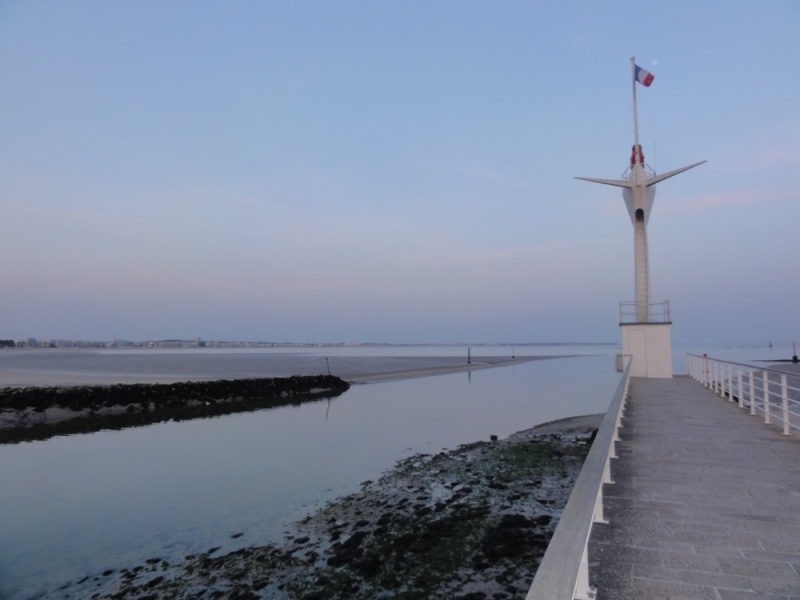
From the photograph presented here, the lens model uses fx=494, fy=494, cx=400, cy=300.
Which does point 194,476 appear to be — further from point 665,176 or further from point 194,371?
point 194,371

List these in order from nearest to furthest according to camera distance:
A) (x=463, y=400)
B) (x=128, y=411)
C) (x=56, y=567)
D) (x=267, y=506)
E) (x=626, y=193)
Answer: (x=56, y=567) → (x=267, y=506) → (x=626, y=193) → (x=128, y=411) → (x=463, y=400)

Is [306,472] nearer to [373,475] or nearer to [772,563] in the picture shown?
[373,475]

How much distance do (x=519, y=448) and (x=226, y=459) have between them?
820 centimetres

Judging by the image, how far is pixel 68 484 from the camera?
11578mm

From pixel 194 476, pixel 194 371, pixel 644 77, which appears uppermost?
pixel 644 77

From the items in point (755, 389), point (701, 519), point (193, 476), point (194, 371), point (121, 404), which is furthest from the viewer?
point (194, 371)

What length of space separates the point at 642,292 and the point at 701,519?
16.7m

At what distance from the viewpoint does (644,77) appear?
2134 cm

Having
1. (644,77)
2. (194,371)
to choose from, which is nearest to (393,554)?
(644,77)

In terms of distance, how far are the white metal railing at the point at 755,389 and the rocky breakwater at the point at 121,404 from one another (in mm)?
19566

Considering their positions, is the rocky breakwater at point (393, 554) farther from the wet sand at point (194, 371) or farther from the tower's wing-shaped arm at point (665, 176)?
the wet sand at point (194, 371)

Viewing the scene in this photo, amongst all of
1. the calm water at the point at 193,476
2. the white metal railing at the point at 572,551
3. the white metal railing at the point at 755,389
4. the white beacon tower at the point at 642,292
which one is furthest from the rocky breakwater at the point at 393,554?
the white beacon tower at the point at 642,292

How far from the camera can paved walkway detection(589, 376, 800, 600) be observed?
3.30 m

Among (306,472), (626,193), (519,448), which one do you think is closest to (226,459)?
(306,472)
